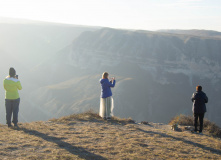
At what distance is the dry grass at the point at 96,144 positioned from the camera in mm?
5336

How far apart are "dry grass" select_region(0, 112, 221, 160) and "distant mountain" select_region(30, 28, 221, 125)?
41.4m

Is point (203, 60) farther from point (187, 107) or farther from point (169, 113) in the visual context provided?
point (169, 113)

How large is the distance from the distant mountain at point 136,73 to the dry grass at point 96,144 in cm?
4137

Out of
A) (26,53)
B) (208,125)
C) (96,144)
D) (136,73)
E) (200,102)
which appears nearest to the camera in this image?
(96,144)

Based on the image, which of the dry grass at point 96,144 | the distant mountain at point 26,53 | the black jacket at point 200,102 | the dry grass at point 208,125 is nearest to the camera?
the dry grass at point 96,144

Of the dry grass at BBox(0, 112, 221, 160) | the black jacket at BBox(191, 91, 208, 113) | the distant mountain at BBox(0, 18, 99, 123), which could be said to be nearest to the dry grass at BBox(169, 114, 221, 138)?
the black jacket at BBox(191, 91, 208, 113)

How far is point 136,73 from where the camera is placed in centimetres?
Answer: 7112

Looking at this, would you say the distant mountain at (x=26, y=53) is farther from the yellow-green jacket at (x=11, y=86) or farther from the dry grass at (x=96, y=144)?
the dry grass at (x=96, y=144)

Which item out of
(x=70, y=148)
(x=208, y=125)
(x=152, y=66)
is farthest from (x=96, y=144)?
(x=152, y=66)

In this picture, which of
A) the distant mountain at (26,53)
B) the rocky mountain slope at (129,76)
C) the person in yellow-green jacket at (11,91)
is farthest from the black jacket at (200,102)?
the distant mountain at (26,53)

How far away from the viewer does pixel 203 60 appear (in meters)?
70.7

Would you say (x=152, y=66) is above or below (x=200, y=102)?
above

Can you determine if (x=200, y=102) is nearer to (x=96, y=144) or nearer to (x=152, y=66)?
(x=96, y=144)

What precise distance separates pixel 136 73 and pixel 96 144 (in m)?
65.7
